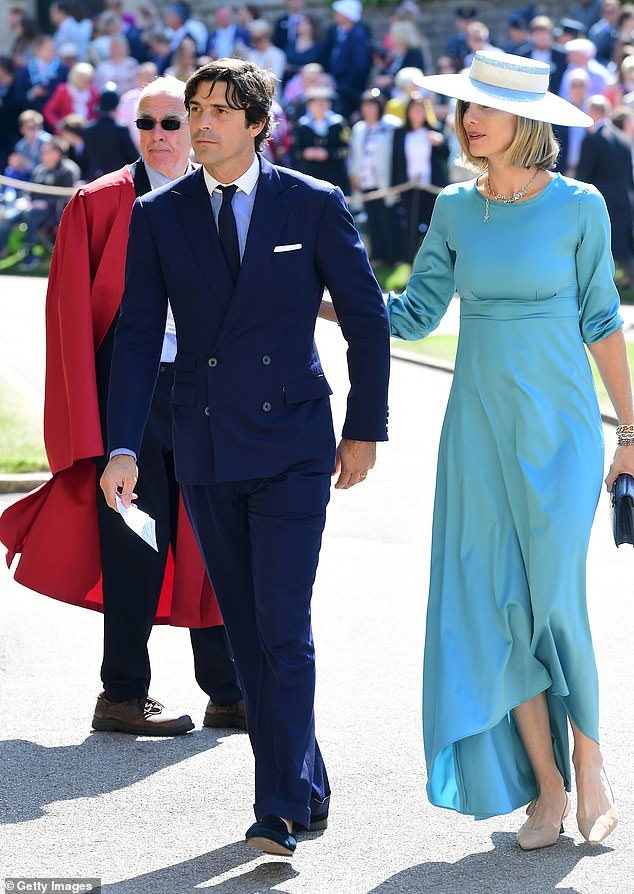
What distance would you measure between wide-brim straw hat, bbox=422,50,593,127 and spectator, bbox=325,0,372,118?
54.6 ft

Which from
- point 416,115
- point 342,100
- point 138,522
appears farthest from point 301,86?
point 138,522

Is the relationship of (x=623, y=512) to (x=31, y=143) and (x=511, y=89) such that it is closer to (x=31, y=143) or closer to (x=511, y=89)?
(x=511, y=89)

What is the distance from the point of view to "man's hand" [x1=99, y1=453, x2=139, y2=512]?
4.25m

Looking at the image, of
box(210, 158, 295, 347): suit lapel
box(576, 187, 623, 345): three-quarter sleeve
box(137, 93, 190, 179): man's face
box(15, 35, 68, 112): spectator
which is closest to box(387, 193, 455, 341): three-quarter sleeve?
box(576, 187, 623, 345): three-quarter sleeve

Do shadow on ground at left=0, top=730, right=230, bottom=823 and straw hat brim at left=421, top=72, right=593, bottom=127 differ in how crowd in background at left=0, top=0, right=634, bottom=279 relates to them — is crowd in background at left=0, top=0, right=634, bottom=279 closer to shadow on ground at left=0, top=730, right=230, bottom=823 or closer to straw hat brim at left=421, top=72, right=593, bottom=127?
shadow on ground at left=0, top=730, right=230, bottom=823

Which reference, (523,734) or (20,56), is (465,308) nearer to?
(523,734)

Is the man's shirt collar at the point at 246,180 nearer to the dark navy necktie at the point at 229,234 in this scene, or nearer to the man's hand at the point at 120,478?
the dark navy necktie at the point at 229,234

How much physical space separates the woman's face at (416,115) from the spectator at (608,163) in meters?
2.29

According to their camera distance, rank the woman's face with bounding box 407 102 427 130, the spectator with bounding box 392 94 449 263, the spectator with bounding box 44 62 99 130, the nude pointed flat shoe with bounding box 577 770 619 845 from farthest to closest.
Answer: the spectator with bounding box 44 62 99 130, the spectator with bounding box 392 94 449 263, the woman's face with bounding box 407 102 427 130, the nude pointed flat shoe with bounding box 577 770 619 845

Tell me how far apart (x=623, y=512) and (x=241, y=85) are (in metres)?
1.51

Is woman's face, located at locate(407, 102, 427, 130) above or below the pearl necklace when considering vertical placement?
below

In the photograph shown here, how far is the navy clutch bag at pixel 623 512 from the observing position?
4414 mm

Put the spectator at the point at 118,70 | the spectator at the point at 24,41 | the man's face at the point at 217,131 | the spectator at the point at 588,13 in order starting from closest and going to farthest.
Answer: the man's face at the point at 217,131
the spectator at the point at 588,13
the spectator at the point at 118,70
the spectator at the point at 24,41

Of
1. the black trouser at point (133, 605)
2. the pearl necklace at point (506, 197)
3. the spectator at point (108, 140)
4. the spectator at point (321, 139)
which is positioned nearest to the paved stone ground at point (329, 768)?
the black trouser at point (133, 605)
